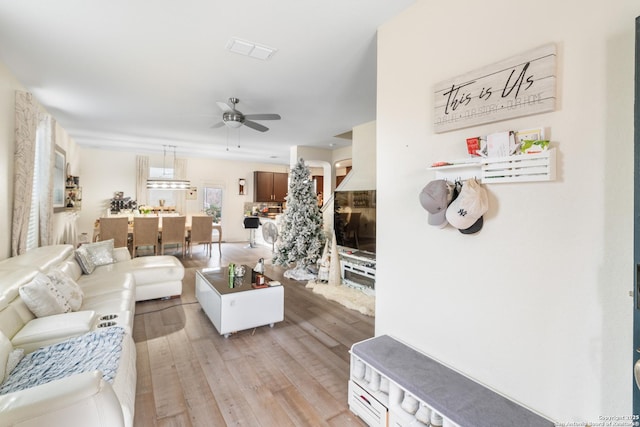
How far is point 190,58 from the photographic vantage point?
2.66 m

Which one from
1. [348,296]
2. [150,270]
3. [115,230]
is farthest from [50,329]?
[115,230]

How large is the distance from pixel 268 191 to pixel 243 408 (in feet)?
25.9

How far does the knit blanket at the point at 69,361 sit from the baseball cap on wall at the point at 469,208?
1946 mm

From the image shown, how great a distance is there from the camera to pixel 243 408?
185 cm

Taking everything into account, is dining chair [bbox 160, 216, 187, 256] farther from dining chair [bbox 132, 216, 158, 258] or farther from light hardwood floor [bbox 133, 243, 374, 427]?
light hardwood floor [bbox 133, 243, 374, 427]

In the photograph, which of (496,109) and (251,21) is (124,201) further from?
(496,109)

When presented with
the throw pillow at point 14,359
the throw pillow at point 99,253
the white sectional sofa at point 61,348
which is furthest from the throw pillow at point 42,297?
the throw pillow at point 99,253

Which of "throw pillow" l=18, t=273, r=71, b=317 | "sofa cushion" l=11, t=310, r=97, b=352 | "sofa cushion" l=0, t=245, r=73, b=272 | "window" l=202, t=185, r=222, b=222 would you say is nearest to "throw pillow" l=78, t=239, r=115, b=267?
"sofa cushion" l=0, t=245, r=73, b=272

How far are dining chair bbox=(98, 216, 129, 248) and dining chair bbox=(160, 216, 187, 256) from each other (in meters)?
0.66

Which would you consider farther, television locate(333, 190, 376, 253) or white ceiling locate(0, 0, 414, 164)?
television locate(333, 190, 376, 253)

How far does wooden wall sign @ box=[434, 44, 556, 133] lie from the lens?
4.13 feet

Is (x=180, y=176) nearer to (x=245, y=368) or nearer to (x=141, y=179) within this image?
(x=141, y=179)

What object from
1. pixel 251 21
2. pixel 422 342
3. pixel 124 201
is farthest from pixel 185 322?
pixel 124 201

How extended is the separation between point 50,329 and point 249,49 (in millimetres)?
2509
